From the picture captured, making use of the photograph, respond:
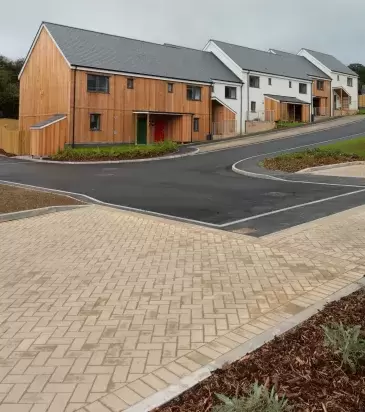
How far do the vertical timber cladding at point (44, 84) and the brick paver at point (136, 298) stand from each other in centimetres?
2530

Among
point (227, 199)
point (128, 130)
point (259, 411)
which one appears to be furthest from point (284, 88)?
point (259, 411)

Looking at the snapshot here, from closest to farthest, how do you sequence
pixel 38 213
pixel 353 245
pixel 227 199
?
pixel 353 245 → pixel 38 213 → pixel 227 199

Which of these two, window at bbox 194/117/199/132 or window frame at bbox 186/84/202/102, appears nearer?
window frame at bbox 186/84/202/102

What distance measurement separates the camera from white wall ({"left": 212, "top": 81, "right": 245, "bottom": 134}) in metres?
42.4

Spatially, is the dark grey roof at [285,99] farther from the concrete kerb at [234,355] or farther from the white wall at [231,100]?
the concrete kerb at [234,355]

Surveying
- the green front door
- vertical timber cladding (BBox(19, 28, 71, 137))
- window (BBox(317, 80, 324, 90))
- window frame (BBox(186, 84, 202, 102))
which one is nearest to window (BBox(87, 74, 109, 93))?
vertical timber cladding (BBox(19, 28, 71, 137))

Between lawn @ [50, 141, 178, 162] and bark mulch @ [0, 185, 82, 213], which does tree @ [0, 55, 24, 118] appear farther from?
bark mulch @ [0, 185, 82, 213]

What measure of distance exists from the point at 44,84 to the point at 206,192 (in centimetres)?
2494

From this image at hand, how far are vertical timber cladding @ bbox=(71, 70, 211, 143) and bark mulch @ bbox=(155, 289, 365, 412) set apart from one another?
98.6ft

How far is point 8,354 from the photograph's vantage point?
3.92 metres

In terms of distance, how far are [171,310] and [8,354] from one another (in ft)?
5.70

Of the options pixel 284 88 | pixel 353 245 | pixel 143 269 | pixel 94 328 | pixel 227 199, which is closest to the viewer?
pixel 94 328

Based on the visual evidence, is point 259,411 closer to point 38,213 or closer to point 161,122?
point 38,213

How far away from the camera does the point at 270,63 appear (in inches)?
2019
